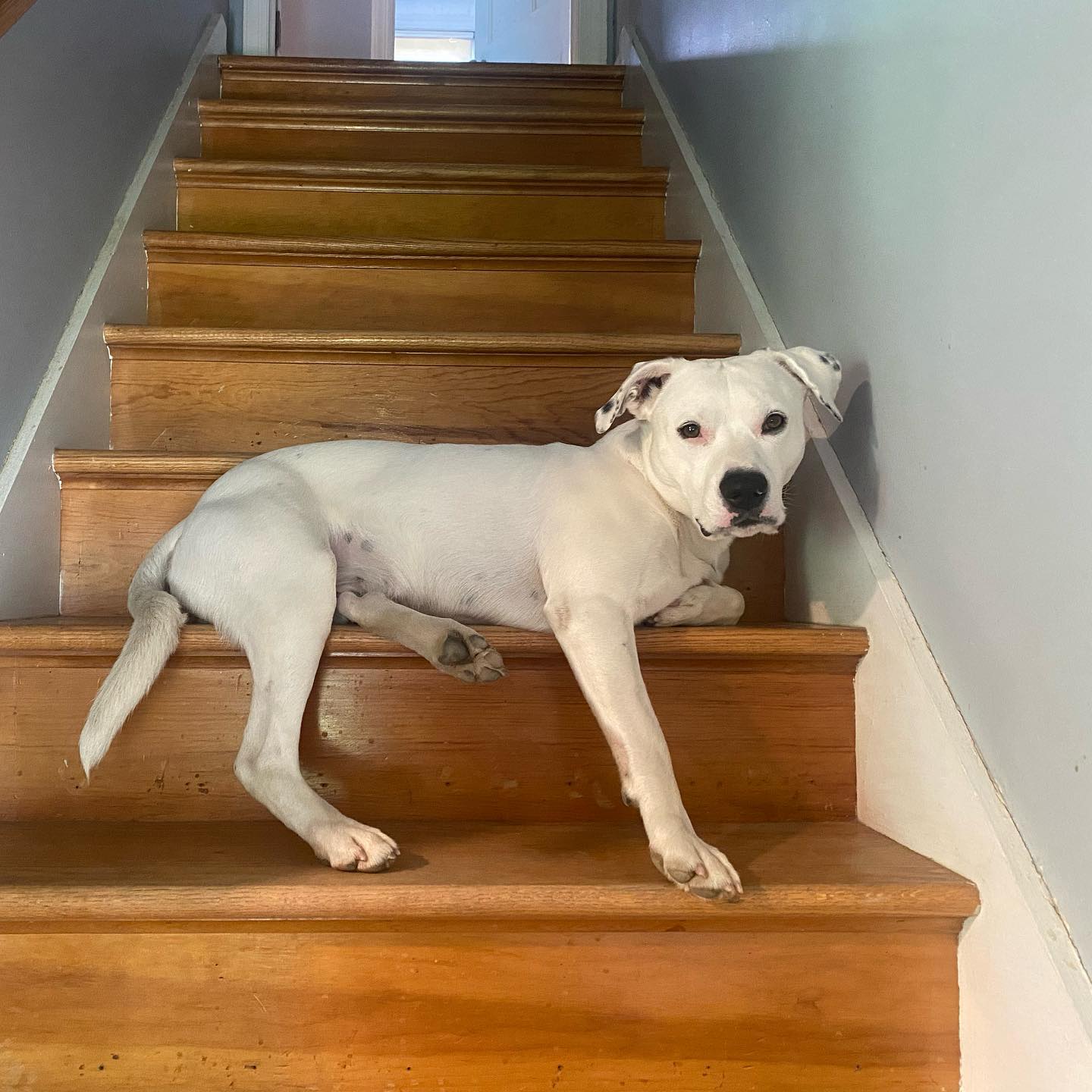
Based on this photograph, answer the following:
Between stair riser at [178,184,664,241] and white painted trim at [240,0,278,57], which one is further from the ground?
white painted trim at [240,0,278,57]

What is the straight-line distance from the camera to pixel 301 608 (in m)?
1.30

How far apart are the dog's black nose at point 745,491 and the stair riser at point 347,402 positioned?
0.68 m

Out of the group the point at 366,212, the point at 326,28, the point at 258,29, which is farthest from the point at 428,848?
the point at 326,28

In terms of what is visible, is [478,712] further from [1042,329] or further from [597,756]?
[1042,329]

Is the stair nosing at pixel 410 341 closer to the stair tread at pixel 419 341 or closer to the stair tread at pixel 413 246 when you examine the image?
the stair tread at pixel 419 341

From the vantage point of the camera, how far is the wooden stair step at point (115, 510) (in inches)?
65.0

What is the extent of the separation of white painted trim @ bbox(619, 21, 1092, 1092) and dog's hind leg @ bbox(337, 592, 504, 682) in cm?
52

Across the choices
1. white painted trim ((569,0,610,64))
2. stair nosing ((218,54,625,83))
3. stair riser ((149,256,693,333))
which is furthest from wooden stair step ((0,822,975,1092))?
white painted trim ((569,0,610,64))

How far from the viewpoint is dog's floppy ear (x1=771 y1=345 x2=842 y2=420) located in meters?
1.39

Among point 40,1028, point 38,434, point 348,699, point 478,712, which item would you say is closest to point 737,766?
point 478,712

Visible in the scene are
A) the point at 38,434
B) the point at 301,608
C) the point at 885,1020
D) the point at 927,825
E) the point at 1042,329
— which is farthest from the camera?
the point at 38,434

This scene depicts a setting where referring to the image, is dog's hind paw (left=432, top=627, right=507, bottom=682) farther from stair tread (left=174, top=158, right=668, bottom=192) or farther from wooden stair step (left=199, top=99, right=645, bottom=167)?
wooden stair step (left=199, top=99, right=645, bottom=167)

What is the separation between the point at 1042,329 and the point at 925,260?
31 centimetres

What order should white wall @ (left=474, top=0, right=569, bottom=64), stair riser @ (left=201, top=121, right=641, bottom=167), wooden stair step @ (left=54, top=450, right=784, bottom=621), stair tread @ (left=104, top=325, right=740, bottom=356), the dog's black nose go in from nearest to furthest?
the dog's black nose < wooden stair step @ (left=54, top=450, right=784, bottom=621) < stair tread @ (left=104, top=325, right=740, bottom=356) < stair riser @ (left=201, top=121, right=641, bottom=167) < white wall @ (left=474, top=0, right=569, bottom=64)
